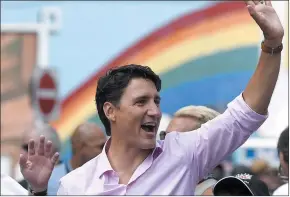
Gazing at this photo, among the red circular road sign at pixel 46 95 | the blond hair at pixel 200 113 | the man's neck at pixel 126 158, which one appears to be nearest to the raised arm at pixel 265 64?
the man's neck at pixel 126 158

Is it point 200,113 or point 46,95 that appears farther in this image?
point 46,95

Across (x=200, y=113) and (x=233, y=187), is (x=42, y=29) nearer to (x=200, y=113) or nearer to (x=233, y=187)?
(x=200, y=113)

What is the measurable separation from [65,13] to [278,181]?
2941 millimetres

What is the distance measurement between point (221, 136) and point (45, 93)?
5.51 m

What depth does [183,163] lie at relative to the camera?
2680 millimetres

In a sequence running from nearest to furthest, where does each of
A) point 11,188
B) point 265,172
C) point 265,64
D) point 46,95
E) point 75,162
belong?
1. point 265,64
2. point 11,188
3. point 75,162
4. point 265,172
5. point 46,95

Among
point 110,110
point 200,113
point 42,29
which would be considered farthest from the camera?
point 42,29

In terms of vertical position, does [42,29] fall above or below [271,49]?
above

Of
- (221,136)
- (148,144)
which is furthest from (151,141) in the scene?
(221,136)

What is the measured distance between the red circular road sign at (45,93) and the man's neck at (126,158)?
470cm

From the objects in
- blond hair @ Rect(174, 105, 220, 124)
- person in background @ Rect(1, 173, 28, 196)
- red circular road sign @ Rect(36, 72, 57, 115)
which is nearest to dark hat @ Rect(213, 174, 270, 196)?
blond hair @ Rect(174, 105, 220, 124)

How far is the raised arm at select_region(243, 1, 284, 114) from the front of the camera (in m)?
2.60

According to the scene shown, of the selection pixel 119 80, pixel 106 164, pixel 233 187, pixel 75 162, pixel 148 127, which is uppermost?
pixel 119 80

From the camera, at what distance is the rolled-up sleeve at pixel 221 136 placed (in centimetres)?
264
